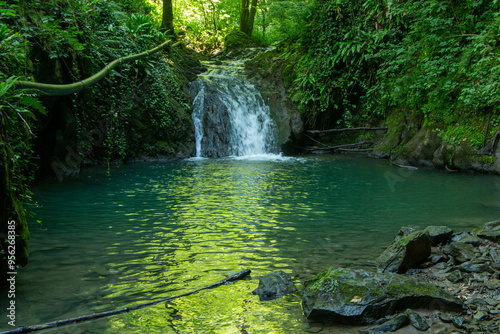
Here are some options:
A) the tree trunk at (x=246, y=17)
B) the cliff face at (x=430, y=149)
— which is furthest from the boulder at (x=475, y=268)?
the tree trunk at (x=246, y=17)

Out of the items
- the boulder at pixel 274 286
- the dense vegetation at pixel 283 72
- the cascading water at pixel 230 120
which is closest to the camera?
the boulder at pixel 274 286

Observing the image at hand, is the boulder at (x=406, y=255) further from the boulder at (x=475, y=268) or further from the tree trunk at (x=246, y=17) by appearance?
the tree trunk at (x=246, y=17)

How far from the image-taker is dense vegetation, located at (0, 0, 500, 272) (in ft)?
25.1

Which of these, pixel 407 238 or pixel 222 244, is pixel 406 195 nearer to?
pixel 407 238

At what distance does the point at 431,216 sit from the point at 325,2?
14892 millimetres

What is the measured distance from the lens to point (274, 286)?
384 cm

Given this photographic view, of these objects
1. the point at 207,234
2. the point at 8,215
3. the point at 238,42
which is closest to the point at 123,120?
the point at 207,234

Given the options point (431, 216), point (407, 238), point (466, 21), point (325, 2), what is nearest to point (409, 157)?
point (466, 21)

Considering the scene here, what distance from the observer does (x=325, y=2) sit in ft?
60.7

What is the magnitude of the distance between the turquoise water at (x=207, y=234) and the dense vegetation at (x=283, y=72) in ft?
2.71

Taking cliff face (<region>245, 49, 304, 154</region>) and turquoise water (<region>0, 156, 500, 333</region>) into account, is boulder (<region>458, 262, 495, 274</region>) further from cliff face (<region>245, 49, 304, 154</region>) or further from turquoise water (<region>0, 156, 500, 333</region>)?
cliff face (<region>245, 49, 304, 154</region>)

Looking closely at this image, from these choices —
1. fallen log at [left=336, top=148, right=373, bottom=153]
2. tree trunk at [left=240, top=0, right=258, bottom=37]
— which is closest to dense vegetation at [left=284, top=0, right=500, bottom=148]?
fallen log at [left=336, top=148, right=373, bottom=153]

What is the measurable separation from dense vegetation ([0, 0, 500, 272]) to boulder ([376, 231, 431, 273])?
414cm

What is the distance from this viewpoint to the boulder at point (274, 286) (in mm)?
3742
